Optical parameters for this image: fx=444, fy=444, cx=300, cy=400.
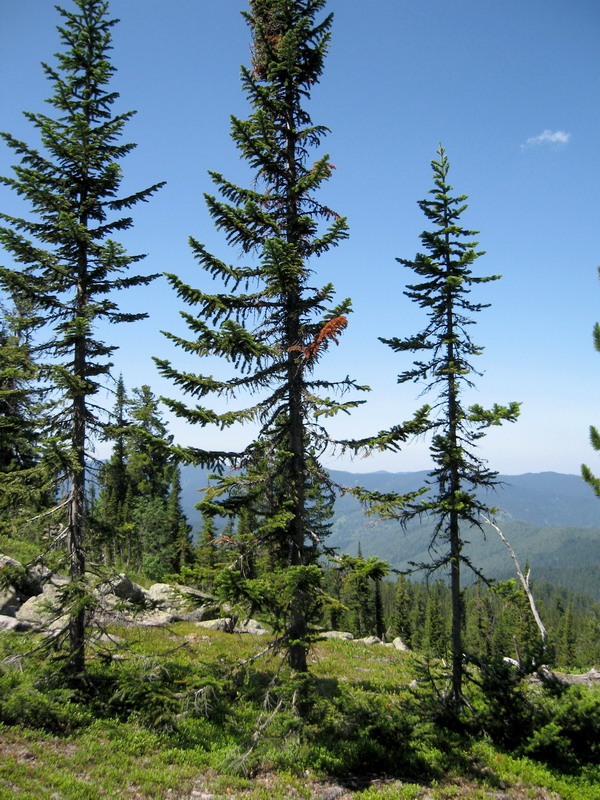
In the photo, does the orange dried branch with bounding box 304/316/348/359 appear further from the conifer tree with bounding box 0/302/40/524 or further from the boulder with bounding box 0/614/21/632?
the boulder with bounding box 0/614/21/632

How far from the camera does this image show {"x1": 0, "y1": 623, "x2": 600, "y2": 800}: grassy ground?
29.6ft

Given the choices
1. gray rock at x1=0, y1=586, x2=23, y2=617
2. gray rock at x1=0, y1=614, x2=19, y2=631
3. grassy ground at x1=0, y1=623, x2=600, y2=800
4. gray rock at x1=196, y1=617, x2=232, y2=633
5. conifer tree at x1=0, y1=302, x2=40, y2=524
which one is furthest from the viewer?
gray rock at x1=196, y1=617, x2=232, y2=633

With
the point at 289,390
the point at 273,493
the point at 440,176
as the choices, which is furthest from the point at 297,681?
the point at 440,176

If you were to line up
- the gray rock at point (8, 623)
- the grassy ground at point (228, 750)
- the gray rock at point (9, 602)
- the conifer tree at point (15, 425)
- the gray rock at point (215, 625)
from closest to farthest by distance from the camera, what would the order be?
the grassy ground at point (228, 750) → the conifer tree at point (15, 425) → the gray rock at point (8, 623) → the gray rock at point (9, 602) → the gray rock at point (215, 625)

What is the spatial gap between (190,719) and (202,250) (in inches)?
502

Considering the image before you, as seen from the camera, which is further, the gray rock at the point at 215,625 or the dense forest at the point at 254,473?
the gray rock at the point at 215,625

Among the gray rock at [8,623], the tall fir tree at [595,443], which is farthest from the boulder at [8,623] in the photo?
the tall fir tree at [595,443]

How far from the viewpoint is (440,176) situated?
15.3 m

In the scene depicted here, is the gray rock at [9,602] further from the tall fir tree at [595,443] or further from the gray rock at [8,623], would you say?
the tall fir tree at [595,443]

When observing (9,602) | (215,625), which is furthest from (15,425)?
(215,625)

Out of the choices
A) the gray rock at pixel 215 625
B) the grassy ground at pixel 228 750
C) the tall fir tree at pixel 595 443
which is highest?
the tall fir tree at pixel 595 443

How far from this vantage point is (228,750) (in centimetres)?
1105

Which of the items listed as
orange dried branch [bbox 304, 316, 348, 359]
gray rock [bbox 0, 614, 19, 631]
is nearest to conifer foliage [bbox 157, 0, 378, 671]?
orange dried branch [bbox 304, 316, 348, 359]

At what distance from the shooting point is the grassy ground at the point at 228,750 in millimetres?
9031
